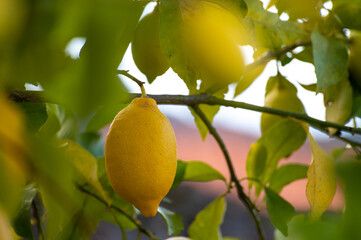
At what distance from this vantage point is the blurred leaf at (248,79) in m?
0.80

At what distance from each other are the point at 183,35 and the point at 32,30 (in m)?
0.28

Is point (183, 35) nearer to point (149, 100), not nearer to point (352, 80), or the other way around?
point (149, 100)

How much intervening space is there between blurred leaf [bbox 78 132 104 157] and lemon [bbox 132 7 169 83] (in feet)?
1.29

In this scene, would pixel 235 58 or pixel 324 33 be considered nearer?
pixel 235 58

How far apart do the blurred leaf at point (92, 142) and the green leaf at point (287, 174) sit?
0.37m

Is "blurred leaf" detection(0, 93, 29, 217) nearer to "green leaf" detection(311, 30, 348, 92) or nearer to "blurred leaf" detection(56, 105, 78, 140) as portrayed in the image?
"green leaf" detection(311, 30, 348, 92)

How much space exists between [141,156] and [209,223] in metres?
0.44

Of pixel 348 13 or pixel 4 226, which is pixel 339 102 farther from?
pixel 4 226

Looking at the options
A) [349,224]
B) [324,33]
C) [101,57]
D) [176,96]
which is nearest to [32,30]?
[101,57]

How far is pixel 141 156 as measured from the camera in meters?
0.41

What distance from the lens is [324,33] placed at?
707mm

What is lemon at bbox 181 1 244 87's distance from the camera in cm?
36

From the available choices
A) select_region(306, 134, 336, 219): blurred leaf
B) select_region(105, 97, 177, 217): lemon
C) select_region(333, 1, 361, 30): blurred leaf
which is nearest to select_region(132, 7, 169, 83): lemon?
select_region(105, 97, 177, 217): lemon

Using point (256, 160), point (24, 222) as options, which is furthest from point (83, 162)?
point (256, 160)
